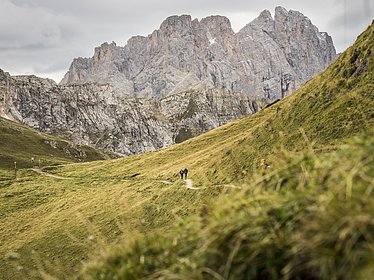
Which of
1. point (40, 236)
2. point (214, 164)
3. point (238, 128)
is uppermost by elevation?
point (238, 128)

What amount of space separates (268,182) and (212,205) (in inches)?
49.8

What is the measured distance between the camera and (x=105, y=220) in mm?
56594

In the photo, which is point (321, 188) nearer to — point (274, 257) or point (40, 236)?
point (274, 257)

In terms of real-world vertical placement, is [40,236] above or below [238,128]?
below

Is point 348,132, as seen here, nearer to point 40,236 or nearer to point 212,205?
point 212,205

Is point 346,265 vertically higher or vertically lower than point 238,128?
lower

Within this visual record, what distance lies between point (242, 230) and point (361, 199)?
70.9 inches

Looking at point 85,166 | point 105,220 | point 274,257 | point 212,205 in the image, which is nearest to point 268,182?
point 212,205

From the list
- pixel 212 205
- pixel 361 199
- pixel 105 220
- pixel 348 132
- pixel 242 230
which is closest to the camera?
pixel 361 199

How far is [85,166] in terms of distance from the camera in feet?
433

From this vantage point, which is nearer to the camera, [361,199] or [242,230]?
[361,199]

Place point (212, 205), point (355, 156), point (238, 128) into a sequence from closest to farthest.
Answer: point (355, 156) → point (212, 205) → point (238, 128)

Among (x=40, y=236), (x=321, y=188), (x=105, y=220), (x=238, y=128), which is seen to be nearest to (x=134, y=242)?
(x=321, y=188)

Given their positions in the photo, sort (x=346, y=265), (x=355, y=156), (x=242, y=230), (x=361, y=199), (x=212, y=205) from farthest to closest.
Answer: (x=212, y=205) < (x=355, y=156) < (x=242, y=230) < (x=361, y=199) < (x=346, y=265)
